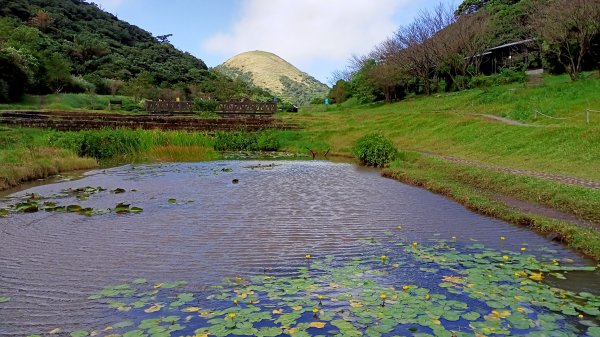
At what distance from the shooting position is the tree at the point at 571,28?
34.8 metres

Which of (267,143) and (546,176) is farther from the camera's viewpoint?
(267,143)

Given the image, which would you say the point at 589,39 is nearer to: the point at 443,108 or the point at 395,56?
the point at 443,108

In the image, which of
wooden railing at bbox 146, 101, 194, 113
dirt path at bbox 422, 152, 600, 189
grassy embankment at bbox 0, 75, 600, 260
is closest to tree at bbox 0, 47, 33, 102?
wooden railing at bbox 146, 101, 194, 113

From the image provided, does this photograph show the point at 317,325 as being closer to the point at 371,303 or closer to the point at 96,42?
the point at 371,303

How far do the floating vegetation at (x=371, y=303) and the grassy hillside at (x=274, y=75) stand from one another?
125m

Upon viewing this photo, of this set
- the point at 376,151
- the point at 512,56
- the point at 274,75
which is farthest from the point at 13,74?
the point at 274,75

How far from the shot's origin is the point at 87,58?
246ft

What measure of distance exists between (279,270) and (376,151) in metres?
16.2

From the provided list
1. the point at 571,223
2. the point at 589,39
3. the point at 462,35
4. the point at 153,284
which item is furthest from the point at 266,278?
the point at 462,35

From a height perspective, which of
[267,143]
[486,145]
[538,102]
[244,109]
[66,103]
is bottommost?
[267,143]

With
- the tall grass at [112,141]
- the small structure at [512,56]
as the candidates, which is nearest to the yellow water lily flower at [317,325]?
the tall grass at [112,141]

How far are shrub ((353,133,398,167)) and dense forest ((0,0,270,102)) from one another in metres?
32.5

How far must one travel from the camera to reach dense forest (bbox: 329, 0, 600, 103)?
1442 inches

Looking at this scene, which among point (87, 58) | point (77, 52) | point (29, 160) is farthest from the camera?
point (87, 58)
